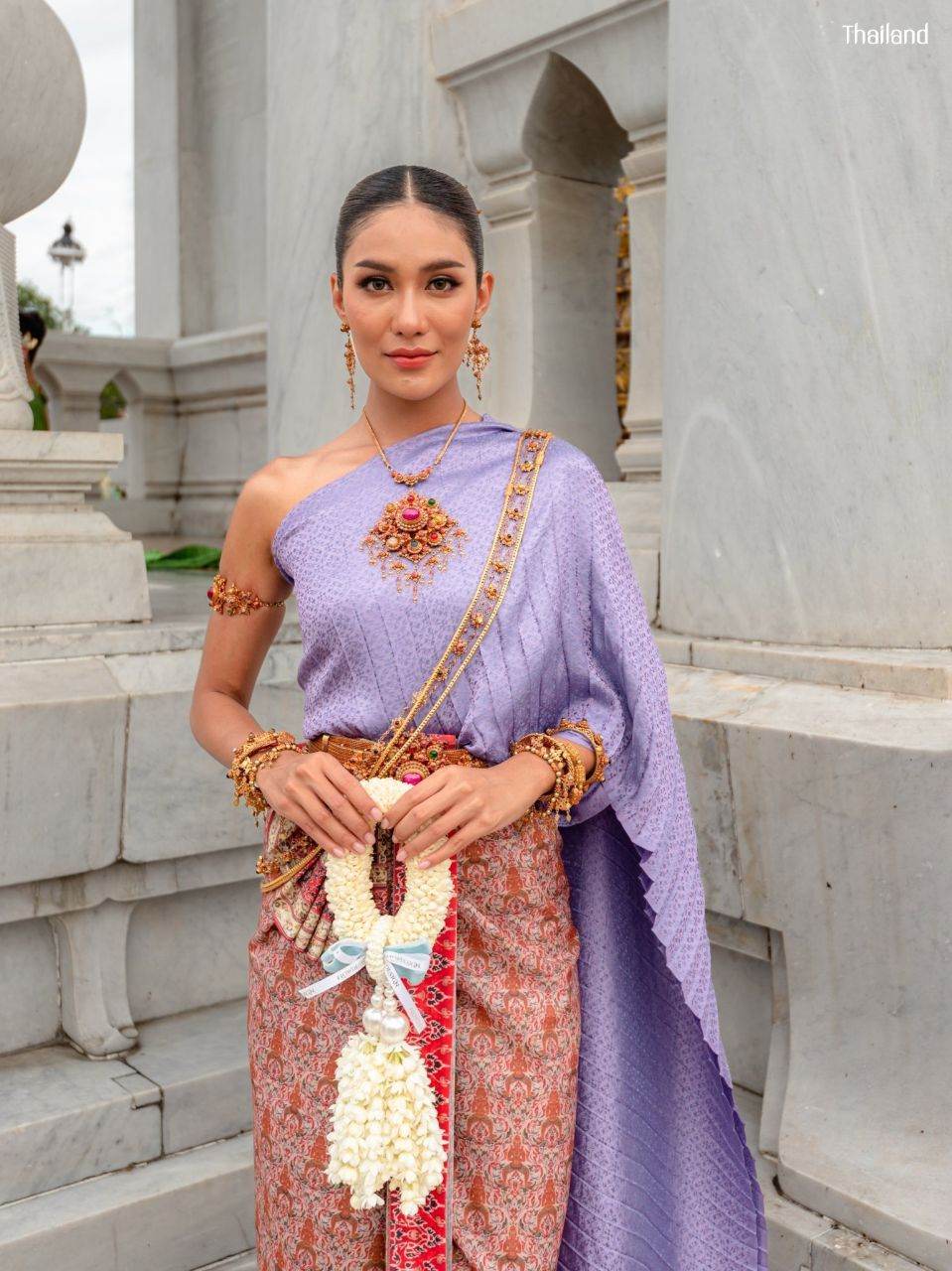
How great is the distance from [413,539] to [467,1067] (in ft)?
2.41

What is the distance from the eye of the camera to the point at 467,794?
1666mm

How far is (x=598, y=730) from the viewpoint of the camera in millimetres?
1877

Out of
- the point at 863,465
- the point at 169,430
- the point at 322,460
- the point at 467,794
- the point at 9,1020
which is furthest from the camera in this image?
the point at 169,430

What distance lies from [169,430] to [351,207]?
234 inches

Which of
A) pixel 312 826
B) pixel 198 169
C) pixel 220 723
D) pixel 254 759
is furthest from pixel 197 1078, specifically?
pixel 198 169

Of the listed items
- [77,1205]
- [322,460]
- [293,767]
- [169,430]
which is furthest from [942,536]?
[169,430]

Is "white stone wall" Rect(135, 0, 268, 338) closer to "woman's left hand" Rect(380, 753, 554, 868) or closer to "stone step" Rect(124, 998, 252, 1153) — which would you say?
"stone step" Rect(124, 998, 252, 1153)

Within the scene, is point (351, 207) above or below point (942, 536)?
above

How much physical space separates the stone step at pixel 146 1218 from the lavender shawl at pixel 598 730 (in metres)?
1.16

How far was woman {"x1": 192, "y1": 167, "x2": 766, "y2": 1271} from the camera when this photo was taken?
5.88ft

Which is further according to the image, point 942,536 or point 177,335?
point 177,335

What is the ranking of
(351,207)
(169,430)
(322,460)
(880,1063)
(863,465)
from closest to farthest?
(351,207) → (322,460) → (880,1063) → (863,465) → (169,430)

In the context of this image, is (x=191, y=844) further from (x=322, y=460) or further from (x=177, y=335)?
(x=177, y=335)

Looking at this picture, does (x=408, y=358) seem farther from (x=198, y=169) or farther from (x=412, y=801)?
(x=198, y=169)
